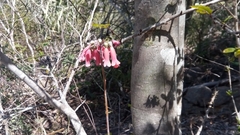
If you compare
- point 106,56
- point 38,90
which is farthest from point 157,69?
point 38,90

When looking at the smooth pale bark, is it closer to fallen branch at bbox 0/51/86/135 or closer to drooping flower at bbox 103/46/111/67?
drooping flower at bbox 103/46/111/67

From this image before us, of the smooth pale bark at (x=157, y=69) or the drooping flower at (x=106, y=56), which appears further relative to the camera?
the smooth pale bark at (x=157, y=69)

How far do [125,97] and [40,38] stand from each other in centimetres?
138

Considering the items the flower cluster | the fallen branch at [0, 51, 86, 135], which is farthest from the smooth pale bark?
the fallen branch at [0, 51, 86, 135]

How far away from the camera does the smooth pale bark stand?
204 centimetres

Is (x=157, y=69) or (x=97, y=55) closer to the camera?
(x=97, y=55)

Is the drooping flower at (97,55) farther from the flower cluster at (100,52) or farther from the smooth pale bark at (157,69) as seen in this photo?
the smooth pale bark at (157,69)

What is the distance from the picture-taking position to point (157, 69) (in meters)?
2.10

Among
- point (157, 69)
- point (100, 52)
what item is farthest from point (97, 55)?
point (157, 69)

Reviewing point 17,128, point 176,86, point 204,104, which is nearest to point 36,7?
point 17,128

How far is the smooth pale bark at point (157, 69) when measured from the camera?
2.04 metres

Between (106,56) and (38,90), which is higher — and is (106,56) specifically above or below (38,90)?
above

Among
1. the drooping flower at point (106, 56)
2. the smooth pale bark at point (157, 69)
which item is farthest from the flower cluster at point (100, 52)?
the smooth pale bark at point (157, 69)

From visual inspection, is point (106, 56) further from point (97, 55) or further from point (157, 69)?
point (157, 69)
